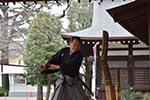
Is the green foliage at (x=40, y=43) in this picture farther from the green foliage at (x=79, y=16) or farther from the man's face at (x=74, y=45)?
the man's face at (x=74, y=45)

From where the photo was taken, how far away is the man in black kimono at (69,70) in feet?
12.3

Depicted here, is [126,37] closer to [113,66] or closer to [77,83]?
[113,66]

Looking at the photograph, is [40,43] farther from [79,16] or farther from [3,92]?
[3,92]

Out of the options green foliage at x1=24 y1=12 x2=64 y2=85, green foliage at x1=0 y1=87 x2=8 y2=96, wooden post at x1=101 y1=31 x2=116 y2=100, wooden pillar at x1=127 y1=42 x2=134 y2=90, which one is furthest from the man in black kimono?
green foliage at x1=0 y1=87 x2=8 y2=96

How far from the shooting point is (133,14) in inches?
152

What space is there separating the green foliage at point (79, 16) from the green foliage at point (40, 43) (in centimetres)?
146

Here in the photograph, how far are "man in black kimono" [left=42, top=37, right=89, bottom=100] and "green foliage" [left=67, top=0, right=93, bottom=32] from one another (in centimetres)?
1098

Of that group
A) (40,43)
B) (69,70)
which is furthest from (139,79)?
(69,70)

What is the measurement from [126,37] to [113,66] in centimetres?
117

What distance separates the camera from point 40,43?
43.5 ft

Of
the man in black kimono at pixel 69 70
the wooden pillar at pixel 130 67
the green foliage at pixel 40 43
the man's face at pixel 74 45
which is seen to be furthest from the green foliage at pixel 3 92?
the man's face at pixel 74 45

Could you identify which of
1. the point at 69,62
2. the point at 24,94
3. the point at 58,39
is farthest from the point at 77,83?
the point at 24,94

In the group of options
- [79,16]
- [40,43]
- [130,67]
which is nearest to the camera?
[130,67]

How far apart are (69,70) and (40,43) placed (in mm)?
9579
